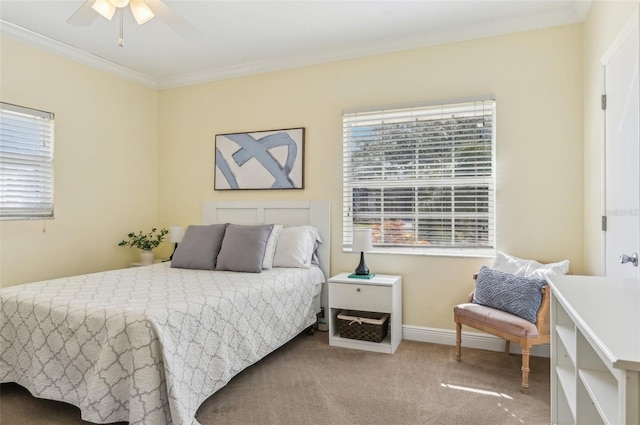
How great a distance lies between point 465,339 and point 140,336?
257cm

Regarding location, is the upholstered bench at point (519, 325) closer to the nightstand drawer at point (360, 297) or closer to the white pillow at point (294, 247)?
the nightstand drawer at point (360, 297)

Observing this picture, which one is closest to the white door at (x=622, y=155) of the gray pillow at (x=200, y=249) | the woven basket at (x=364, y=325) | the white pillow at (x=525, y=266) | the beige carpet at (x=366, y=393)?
the white pillow at (x=525, y=266)

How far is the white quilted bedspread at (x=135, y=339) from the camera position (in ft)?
6.25

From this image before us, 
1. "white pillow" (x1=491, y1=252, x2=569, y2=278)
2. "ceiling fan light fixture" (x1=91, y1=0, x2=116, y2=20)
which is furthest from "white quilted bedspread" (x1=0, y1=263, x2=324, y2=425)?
"white pillow" (x1=491, y1=252, x2=569, y2=278)

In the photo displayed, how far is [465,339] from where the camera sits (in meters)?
3.31

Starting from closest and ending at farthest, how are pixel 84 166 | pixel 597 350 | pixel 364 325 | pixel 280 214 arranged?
pixel 597 350
pixel 364 325
pixel 84 166
pixel 280 214

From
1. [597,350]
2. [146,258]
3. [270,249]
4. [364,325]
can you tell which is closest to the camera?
[597,350]

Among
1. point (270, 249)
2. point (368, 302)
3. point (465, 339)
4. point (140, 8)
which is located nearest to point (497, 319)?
point (465, 339)

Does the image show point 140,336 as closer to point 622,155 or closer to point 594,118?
point 622,155

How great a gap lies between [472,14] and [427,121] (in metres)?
0.88

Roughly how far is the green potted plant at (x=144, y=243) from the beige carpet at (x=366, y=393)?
183cm

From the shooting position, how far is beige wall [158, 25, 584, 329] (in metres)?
3.06

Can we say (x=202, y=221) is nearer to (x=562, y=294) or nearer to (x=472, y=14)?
(x=472, y=14)

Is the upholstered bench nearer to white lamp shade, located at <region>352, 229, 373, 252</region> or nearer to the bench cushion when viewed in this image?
the bench cushion
